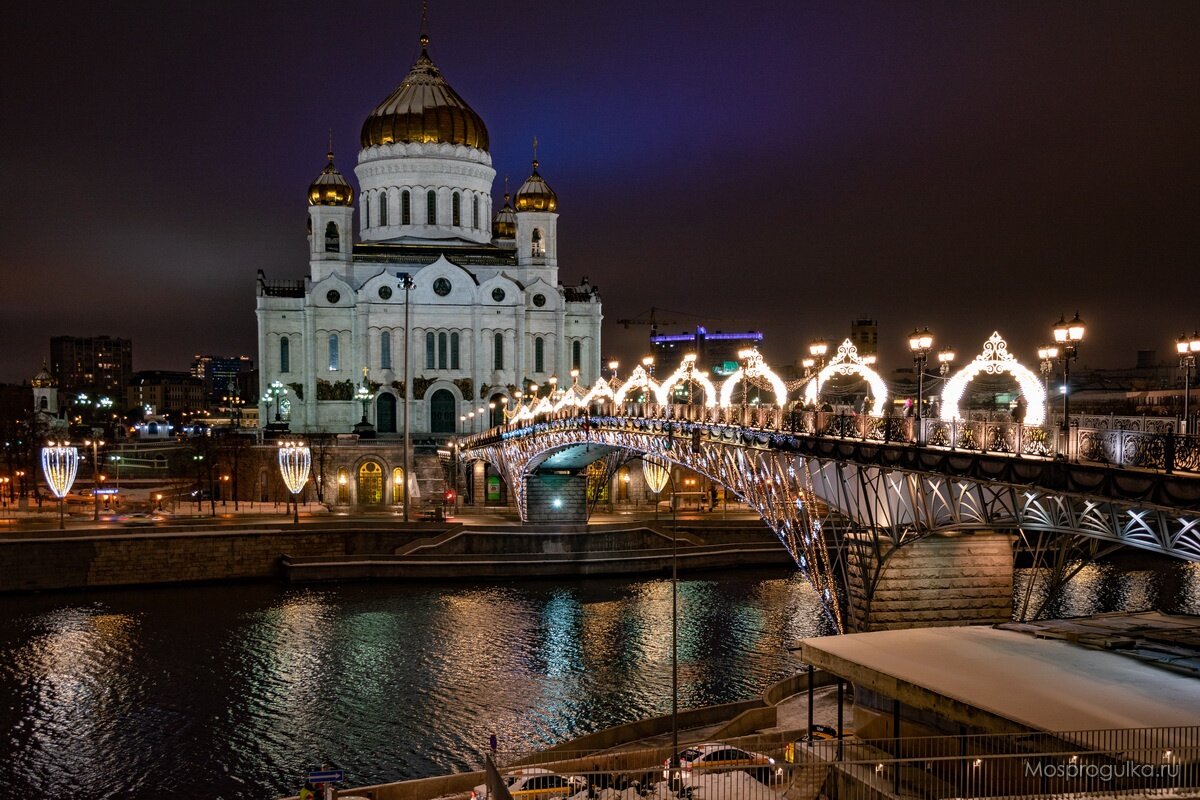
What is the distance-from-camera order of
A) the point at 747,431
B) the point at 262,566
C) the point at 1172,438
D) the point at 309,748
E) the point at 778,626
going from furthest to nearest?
the point at 262,566
the point at 778,626
the point at 747,431
the point at 309,748
the point at 1172,438

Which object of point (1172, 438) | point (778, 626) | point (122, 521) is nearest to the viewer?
point (1172, 438)

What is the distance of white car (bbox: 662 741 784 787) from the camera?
18922 millimetres

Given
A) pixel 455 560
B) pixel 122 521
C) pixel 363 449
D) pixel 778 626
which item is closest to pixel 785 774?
pixel 778 626

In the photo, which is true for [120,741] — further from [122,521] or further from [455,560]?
[122,521]

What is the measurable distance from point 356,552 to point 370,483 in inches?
763

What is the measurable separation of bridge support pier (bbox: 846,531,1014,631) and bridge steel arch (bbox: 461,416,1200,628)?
70 centimetres

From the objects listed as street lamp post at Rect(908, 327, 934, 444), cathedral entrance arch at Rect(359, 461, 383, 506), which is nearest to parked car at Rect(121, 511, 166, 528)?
cathedral entrance arch at Rect(359, 461, 383, 506)

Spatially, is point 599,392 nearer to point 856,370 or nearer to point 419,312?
point 856,370

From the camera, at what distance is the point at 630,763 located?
21.7 meters

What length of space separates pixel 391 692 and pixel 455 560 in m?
18.7

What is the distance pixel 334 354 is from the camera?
81.8m

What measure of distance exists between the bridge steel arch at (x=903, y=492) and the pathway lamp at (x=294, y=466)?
854 inches

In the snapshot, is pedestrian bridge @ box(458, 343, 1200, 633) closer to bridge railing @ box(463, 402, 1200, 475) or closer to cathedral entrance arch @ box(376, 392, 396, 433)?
bridge railing @ box(463, 402, 1200, 475)

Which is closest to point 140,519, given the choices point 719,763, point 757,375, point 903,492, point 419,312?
point 419,312
